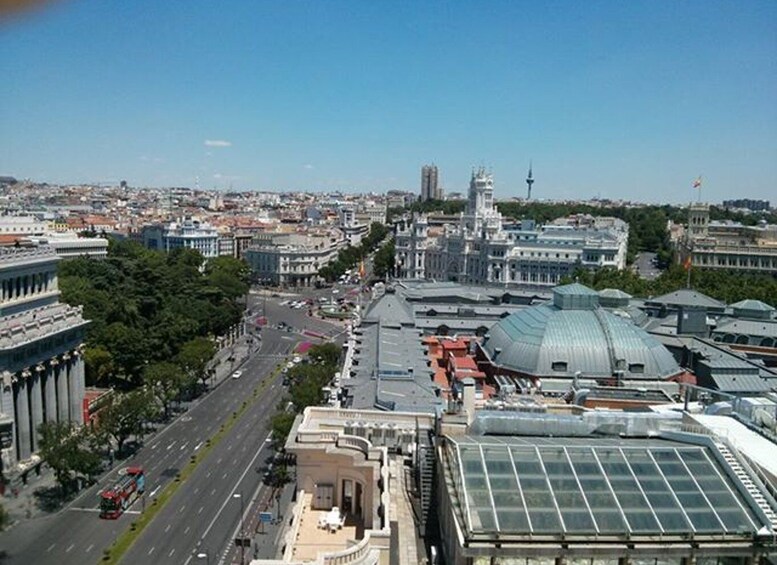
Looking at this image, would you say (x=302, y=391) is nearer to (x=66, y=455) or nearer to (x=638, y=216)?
(x=66, y=455)

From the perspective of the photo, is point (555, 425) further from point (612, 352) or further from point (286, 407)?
point (286, 407)

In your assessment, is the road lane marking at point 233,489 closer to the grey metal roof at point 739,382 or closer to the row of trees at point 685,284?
the grey metal roof at point 739,382

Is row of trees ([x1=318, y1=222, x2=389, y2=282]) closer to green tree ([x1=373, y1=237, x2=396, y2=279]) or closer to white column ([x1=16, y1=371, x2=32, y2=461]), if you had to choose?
green tree ([x1=373, y1=237, x2=396, y2=279])

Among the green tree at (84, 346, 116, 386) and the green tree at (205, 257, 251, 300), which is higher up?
the green tree at (205, 257, 251, 300)

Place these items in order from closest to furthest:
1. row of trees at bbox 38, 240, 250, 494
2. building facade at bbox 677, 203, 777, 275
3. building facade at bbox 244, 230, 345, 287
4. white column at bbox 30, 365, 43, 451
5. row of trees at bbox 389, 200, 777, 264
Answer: row of trees at bbox 38, 240, 250, 494, white column at bbox 30, 365, 43, 451, building facade at bbox 677, 203, 777, 275, building facade at bbox 244, 230, 345, 287, row of trees at bbox 389, 200, 777, 264

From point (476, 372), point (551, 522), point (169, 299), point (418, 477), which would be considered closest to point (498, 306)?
point (476, 372)

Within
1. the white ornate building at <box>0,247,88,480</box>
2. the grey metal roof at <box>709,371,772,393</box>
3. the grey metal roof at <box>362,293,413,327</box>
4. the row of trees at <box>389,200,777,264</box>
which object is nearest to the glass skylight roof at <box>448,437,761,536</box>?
the grey metal roof at <box>709,371,772,393</box>
